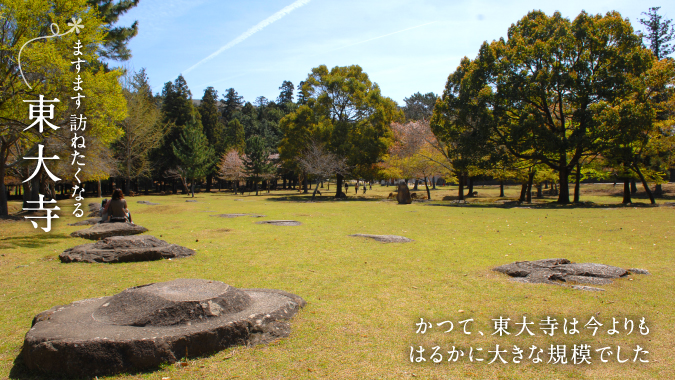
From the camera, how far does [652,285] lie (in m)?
6.38

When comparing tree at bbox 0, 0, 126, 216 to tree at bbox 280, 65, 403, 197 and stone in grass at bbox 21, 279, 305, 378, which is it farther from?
tree at bbox 280, 65, 403, 197

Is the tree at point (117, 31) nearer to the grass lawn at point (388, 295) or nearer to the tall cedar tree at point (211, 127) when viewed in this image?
the grass lawn at point (388, 295)

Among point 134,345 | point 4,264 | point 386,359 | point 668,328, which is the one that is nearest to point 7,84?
point 4,264

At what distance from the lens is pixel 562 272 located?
23.0 ft

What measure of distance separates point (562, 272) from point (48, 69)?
15.6 m

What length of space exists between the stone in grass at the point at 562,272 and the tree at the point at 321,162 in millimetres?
30904

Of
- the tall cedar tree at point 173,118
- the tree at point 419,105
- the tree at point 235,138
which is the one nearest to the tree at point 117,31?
the tall cedar tree at point 173,118

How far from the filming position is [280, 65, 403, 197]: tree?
3978 centimetres

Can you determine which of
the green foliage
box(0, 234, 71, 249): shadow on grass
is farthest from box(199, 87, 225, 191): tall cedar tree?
box(0, 234, 71, 249): shadow on grass

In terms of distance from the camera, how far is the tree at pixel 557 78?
2509 cm

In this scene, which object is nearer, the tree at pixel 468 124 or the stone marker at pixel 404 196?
the tree at pixel 468 124

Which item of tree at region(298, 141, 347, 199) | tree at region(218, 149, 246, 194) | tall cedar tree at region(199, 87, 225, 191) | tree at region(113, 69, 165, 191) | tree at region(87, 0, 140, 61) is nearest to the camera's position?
tree at region(87, 0, 140, 61)

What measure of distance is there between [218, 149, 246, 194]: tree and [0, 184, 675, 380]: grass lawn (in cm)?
4182

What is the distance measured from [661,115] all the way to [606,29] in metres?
11.0
